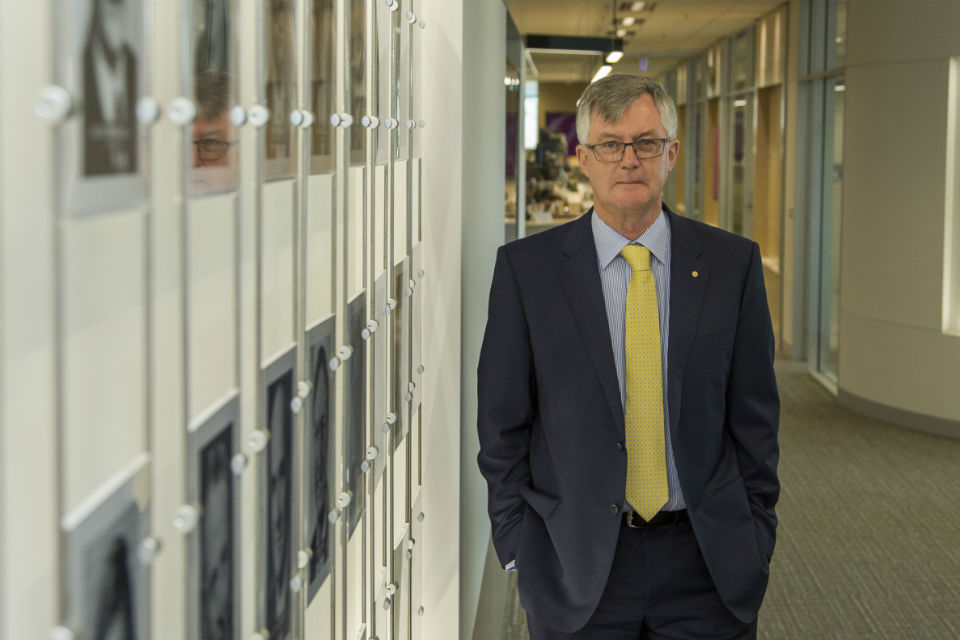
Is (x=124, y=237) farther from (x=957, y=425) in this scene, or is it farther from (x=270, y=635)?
(x=957, y=425)

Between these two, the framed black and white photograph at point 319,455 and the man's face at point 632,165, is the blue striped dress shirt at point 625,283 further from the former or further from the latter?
the framed black and white photograph at point 319,455

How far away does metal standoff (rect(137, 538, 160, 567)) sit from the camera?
0.94 meters

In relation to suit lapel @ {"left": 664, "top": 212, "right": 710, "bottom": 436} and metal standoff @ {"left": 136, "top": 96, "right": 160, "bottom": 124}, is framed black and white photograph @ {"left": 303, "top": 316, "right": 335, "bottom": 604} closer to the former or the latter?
metal standoff @ {"left": 136, "top": 96, "right": 160, "bottom": 124}

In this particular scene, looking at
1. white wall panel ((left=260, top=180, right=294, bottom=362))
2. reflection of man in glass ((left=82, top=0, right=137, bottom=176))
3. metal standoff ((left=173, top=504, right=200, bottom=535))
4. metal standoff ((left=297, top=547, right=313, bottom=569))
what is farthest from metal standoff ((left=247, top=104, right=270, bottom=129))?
metal standoff ((left=297, top=547, right=313, bottom=569))

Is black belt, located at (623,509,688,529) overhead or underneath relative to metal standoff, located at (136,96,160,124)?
underneath

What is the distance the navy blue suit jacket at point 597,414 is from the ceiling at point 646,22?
30.1 ft

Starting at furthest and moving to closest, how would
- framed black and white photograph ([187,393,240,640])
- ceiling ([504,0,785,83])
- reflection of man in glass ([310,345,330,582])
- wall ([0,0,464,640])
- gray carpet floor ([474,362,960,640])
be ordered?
1. ceiling ([504,0,785,83])
2. gray carpet floor ([474,362,960,640])
3. reflection of man in glass ([310,345,330,582])
4. framed black and white photograph ([187,393,240,640])
5. wall ([0,0,464,640])

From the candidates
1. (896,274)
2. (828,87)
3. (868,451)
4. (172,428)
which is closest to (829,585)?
(868,451)

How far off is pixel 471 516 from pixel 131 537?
3232 mm

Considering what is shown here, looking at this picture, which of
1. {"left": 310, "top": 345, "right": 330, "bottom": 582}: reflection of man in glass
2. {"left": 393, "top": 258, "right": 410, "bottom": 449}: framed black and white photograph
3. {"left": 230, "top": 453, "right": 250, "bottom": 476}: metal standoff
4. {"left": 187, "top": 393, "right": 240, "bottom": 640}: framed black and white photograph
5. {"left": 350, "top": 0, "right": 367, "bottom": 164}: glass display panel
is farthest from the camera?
{"left": 393, "top": 258, "right": 410, "bottom": 449}: framed black and white photograph

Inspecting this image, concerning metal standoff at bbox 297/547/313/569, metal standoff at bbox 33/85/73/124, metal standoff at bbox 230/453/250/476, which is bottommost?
metal standoff at bbox 297/547/313/569

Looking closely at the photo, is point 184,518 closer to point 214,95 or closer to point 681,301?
point 214,95

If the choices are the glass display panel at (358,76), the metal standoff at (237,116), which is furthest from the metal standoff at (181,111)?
the glass display panel at (358,76)

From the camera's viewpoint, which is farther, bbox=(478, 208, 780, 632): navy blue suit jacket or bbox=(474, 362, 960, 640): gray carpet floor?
bbox=(474, 362, 960, 640): gray carpet floor
